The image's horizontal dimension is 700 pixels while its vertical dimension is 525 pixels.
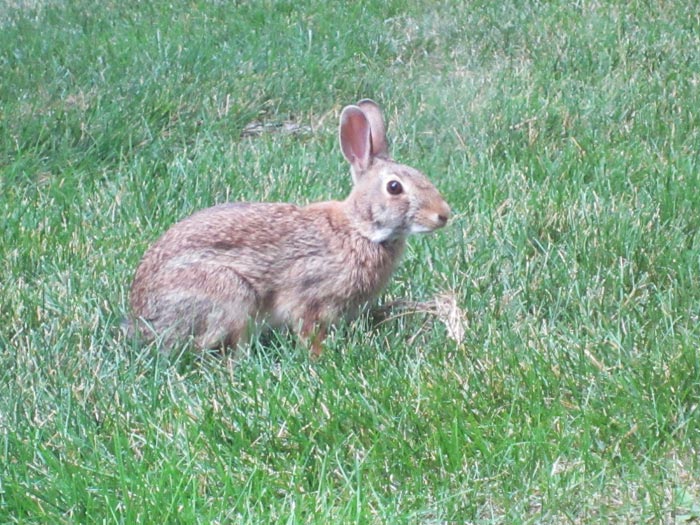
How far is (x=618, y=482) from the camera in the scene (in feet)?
9.71

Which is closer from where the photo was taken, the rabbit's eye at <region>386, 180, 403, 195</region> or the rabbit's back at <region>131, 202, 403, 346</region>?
the rabbit's back at <region>131, 202, 403, 346</region>

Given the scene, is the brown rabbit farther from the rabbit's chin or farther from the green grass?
the green grass

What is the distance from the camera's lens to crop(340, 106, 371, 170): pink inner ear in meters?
4.64

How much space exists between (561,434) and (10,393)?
173cm

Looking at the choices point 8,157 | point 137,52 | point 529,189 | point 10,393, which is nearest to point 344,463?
point 10,393

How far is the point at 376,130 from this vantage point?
4801mm

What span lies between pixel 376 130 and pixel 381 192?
0.43 metres

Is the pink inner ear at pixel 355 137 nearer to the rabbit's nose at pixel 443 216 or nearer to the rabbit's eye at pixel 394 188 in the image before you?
the rabbit's eye at pixel 394 188

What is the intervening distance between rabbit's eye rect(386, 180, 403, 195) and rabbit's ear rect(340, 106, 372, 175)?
0.25 m

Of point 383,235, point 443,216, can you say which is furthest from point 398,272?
point 443,216

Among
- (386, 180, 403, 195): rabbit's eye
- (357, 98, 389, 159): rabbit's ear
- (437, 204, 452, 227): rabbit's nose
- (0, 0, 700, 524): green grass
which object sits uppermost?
(357, 98, 389, 159): rabbit's ear

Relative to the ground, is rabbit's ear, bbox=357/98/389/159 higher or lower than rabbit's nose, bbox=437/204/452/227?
higher

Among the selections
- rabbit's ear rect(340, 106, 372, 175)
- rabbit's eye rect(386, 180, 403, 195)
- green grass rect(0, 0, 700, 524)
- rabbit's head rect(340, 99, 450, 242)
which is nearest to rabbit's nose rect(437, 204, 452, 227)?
rabbit's head rect(340, 99, 450, 242)

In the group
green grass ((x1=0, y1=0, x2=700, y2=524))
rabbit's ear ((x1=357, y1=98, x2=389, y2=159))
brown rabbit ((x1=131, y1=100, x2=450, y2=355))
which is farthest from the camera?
rabbit's ear ((x1=357, y1=98, x2=389, y2=159))
